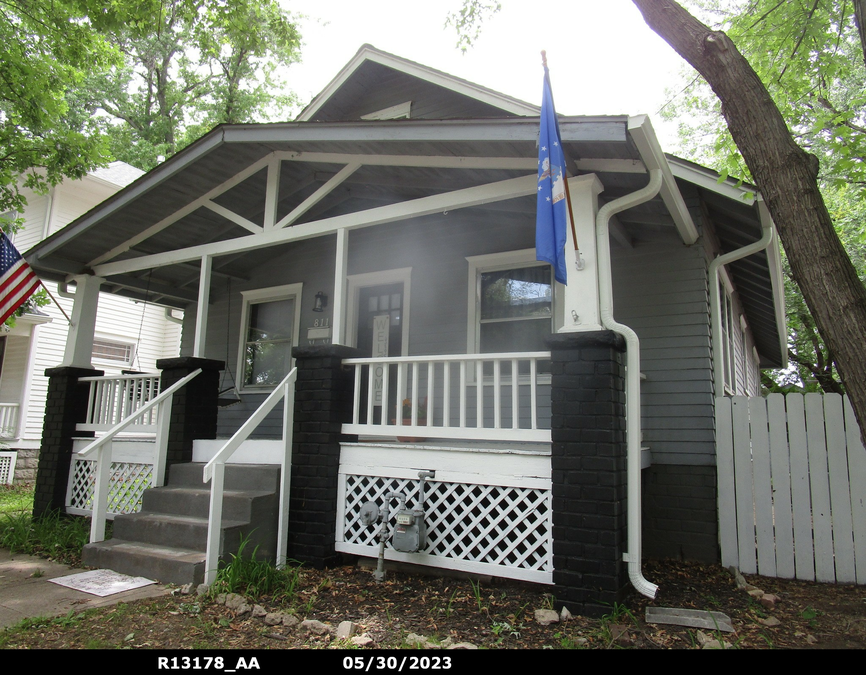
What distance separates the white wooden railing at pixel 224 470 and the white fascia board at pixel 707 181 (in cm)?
405

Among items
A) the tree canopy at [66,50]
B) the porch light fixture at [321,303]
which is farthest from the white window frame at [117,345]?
the porch light fixture at [321,303]

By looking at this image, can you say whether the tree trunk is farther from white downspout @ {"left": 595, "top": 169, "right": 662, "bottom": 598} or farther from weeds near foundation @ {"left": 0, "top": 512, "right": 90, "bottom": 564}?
weeds near foundation @ {"left": 0, "top": 512, "right": 90, "bottom": 564}

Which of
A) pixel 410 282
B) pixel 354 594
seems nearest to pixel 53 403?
pixel 410 282

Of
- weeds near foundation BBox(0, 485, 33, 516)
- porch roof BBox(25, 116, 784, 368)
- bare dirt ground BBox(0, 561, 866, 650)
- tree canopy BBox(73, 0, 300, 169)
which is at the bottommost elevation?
weeds near foundation BBox(0, 485, 33, 516)

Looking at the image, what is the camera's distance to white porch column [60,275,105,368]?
24.1 ft

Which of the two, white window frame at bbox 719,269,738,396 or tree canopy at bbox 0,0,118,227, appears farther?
tree canopy at bbox 0,0,118,227

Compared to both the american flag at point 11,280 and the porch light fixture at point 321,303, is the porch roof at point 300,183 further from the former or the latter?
the porch light fixture at point 321,303

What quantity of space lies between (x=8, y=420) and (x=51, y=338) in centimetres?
196

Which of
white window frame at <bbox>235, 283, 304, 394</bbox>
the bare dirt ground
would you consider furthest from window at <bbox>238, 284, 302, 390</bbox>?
the bare dirt ground

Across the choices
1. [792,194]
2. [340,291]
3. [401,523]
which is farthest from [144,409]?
[792,194]

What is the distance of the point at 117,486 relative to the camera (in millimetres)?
6469

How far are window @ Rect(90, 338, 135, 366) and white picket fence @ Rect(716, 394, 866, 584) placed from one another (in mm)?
14087

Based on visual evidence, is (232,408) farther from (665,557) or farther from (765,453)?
(765,453)
